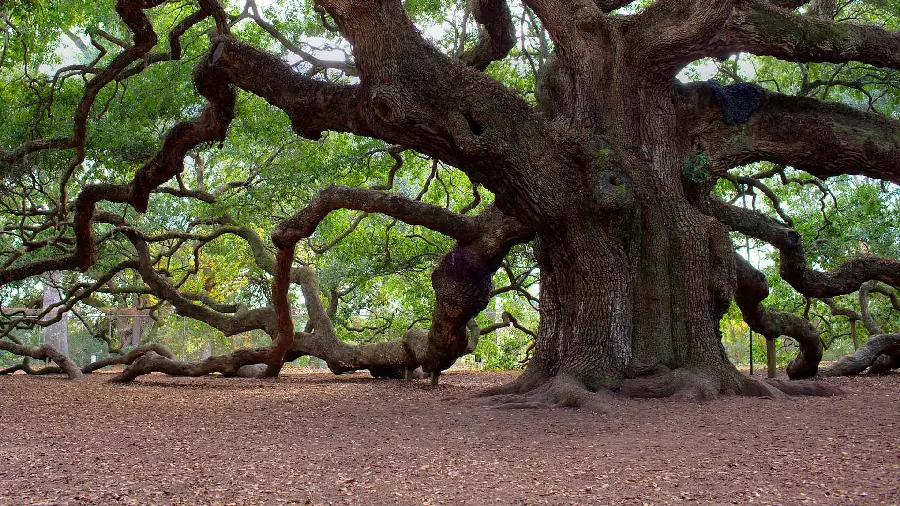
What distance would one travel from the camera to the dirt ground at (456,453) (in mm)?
3254

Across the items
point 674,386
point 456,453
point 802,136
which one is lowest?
point 456,453

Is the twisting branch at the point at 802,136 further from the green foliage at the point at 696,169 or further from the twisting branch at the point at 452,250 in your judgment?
the twisting branch at the point at 452,250

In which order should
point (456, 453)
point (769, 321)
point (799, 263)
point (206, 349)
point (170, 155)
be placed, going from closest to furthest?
1. point (456, 453)
2. point (170, 155)
3. point (799, 263)
4. point (769, 321)
5. point (206, 349)

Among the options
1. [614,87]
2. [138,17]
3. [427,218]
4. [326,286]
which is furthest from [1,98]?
[614,87]

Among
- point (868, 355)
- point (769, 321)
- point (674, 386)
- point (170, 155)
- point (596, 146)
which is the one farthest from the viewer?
point (868, 355)

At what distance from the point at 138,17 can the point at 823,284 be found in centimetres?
794

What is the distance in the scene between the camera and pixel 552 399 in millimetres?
5875

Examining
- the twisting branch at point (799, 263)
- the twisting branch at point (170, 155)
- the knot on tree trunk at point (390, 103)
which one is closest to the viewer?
the knot on tree trunk at point (390, 103)

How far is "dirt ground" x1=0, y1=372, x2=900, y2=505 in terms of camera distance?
325 centimetres

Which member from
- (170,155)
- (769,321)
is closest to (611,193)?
(769,321)

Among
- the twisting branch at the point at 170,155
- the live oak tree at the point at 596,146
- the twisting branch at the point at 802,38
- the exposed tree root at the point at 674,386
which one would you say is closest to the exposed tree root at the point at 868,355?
the live oak tree at the point at 596,146

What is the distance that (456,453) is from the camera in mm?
4270

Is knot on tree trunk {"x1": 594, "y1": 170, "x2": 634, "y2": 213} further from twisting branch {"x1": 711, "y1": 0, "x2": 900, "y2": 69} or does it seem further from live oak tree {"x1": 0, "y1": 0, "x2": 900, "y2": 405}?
twisting branch {"x1": 711, "y1": 0, "x2": 900, "y2": 69}

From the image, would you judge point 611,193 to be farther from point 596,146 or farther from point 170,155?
point 170,155
